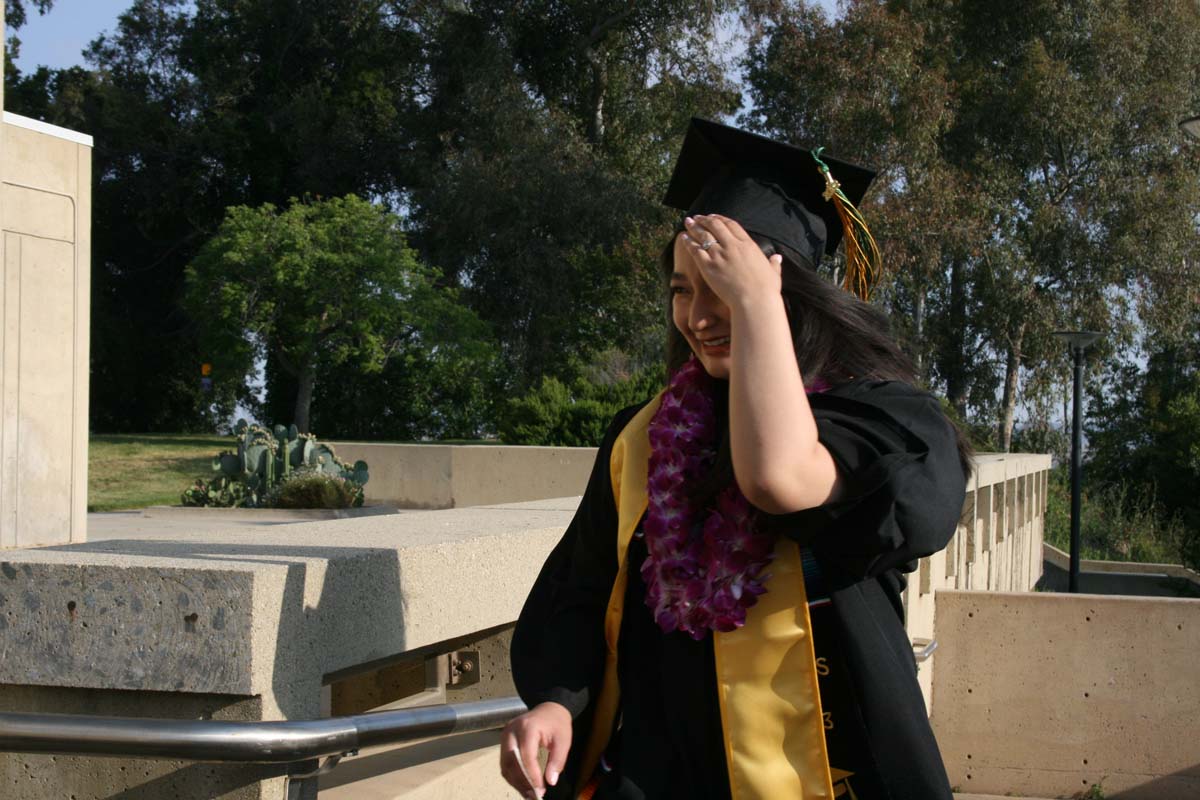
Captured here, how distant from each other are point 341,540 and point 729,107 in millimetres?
28481

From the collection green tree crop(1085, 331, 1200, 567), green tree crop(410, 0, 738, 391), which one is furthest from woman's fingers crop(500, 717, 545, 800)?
green tree crop(1085, 331, 1200, 567)

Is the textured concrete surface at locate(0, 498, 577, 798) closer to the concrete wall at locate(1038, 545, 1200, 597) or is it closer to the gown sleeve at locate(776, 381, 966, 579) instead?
the gown sleeve at locate(776, 381, 966, 579)

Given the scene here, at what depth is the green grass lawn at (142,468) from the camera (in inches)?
663

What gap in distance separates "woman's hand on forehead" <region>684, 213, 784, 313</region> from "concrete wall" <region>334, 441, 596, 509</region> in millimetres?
10170

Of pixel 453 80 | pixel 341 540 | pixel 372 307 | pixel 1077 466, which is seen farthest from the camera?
pixel 453 80

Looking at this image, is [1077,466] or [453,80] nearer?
[1077,466]

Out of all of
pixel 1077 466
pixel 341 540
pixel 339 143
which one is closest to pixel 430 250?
pixel 339 143

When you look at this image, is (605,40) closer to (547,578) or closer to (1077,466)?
(1077,466)

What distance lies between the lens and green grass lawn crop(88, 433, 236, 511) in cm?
1684

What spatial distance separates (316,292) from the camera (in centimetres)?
2564

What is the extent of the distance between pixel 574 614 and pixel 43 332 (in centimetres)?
641

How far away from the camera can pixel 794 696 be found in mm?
1620

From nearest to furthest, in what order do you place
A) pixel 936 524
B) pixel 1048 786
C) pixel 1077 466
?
pixel 936 524
pixel 1048 786
pixel 1077 466

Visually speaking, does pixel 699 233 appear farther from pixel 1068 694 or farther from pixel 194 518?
pixel 194 518
